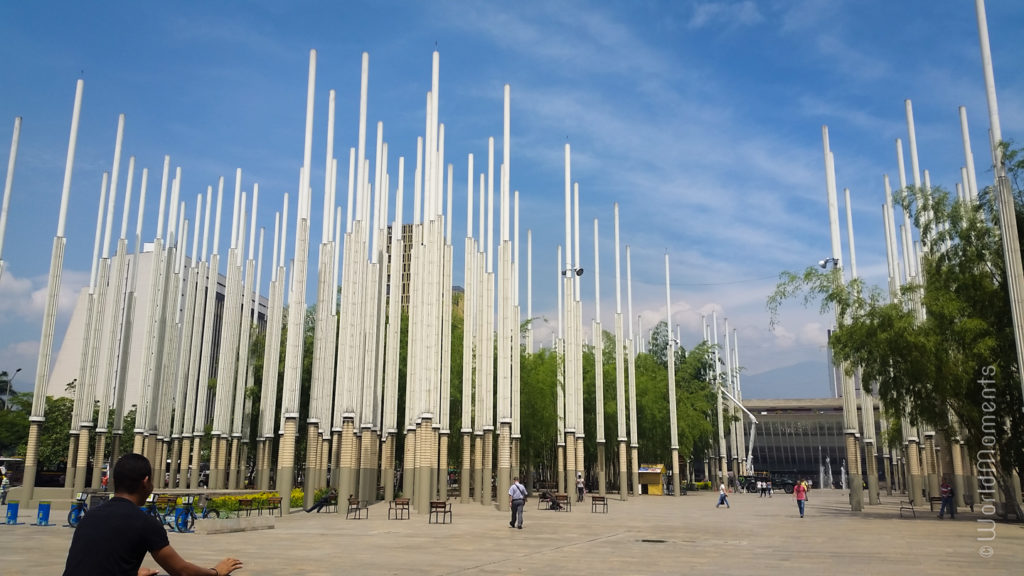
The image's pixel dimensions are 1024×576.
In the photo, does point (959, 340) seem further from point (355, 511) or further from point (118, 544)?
point (118, 544)

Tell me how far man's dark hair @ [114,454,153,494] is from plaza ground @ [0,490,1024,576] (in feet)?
30.2

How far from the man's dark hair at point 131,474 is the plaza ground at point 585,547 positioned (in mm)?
9211

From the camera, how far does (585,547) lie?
59.2 ft

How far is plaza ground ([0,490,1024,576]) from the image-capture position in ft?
46.0

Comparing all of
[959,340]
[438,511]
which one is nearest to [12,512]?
[438,511]

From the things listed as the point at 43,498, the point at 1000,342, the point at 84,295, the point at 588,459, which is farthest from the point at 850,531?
the point at 84,295

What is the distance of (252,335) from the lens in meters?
53.6

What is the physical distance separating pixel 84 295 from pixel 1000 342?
8887 cm

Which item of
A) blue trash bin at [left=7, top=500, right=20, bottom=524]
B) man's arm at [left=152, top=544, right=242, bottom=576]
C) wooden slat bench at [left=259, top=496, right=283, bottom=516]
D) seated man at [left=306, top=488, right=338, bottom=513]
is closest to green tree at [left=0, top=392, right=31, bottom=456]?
seated man at [left=306, top=488, right=338, bottom=513]

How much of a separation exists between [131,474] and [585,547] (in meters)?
14.7

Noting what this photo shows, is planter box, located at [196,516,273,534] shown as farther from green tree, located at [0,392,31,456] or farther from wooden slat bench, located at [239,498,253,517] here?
green tree, located at [0,392,31,456]

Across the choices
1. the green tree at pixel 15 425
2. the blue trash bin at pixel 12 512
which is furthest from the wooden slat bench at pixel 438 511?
the green tree at pixel 15 425

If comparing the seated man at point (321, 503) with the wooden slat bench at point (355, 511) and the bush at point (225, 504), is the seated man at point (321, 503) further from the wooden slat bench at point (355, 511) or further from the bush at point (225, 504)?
the bush at point (225, 504)

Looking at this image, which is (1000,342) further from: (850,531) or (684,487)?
(684,487)
